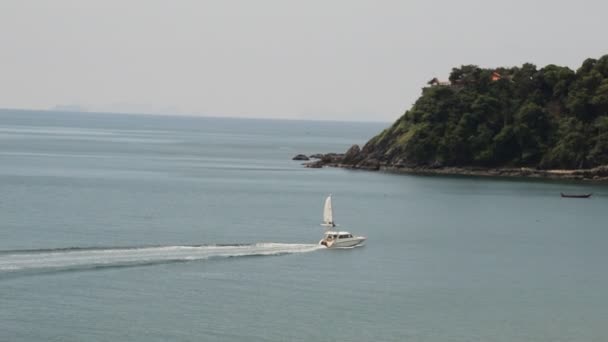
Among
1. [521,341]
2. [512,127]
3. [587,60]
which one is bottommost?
[521,341]

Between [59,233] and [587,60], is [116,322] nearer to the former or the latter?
[59,233]

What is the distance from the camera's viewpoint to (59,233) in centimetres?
7044

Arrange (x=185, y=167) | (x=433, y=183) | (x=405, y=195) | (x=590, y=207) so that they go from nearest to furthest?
(x=590, y=207)
(x=405, y=195)
(x=433, y=183)
(x=185, y=167)

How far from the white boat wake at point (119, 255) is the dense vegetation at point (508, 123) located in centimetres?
7127

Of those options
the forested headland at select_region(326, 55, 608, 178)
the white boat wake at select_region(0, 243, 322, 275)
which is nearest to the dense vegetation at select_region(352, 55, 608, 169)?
the forested headland at select_region(326, 55, 608, 178)

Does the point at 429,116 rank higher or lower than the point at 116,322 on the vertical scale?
higher

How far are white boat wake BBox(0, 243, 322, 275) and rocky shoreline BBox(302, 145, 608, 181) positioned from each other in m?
A: 69.3

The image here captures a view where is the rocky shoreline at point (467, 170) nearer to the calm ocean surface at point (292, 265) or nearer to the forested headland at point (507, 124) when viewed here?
the forested headland at point (507, 124)

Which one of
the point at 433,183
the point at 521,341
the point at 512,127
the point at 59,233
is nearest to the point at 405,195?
the point at 433,183

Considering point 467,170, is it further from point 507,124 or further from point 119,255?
point 119,255

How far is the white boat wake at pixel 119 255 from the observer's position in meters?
56.2

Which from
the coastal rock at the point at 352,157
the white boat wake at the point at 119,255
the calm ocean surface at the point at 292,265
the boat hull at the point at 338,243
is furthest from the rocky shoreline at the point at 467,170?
the white boat wake at the point at 119,255

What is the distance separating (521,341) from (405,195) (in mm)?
61304

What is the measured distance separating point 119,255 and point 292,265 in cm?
1075
